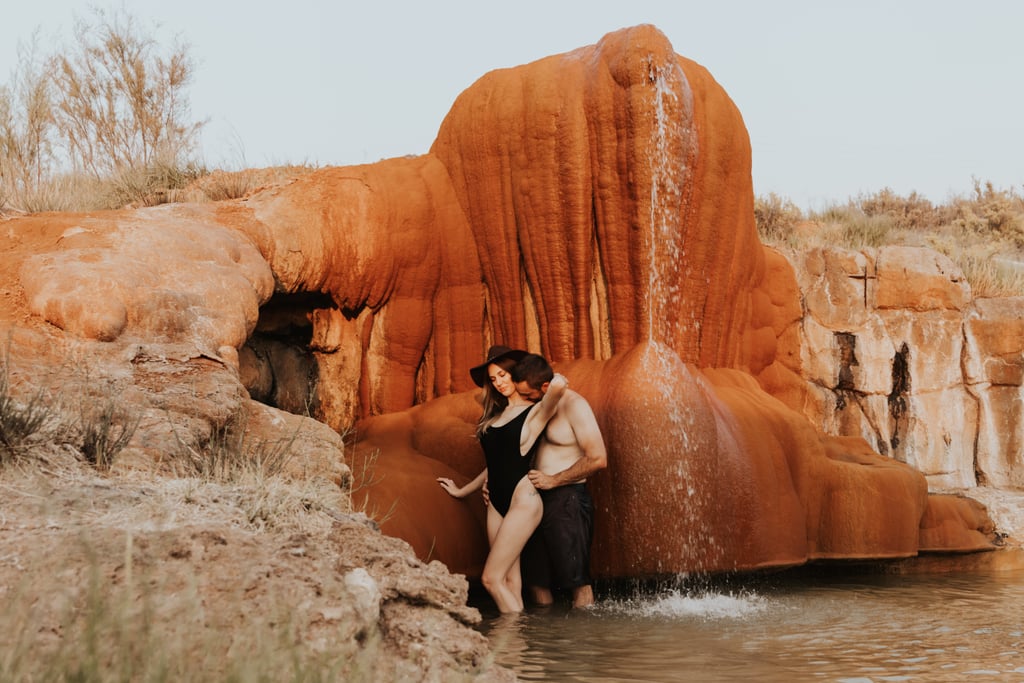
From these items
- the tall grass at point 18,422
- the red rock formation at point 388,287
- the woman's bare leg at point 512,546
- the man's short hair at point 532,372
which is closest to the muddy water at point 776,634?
the woman's bare leg at point 512,546

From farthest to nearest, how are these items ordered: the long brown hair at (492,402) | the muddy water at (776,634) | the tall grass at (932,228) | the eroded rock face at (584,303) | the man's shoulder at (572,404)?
the tall grass at (932,228)
the eroded rock face at (584,303)
the long brown hair at (492,402)
the man's shoulder at (572,404)
the muddy water at (776,634)

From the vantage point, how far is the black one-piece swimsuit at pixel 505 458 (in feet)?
24.9

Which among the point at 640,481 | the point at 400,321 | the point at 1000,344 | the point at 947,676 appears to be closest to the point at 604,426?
the point at 640,481

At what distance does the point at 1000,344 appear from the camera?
11.9 m

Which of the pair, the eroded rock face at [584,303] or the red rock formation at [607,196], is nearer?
the eroded rock face at [584,303]

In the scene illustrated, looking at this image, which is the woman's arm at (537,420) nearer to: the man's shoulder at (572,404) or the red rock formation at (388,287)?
the man's shoulder at (572,404)

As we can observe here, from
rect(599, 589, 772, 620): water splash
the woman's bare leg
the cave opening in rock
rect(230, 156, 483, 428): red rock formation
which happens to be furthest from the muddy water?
the cave opening in rock

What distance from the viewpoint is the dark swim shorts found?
7.55 meters

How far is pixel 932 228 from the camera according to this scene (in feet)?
69.9

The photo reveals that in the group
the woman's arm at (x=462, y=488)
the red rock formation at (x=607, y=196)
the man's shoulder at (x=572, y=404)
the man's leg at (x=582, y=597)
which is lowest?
the man's leg at (x=582, y=597)

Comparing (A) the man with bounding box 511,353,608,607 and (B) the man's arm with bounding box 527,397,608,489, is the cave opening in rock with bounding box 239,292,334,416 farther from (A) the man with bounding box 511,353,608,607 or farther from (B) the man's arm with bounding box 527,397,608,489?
(B) the man's arm with bounding box 527,397,608,489

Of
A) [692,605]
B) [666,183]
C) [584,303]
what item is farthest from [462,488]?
[666,183]

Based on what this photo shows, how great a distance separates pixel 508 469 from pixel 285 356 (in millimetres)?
3233

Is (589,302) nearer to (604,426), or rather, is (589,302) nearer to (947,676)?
(604,426)
